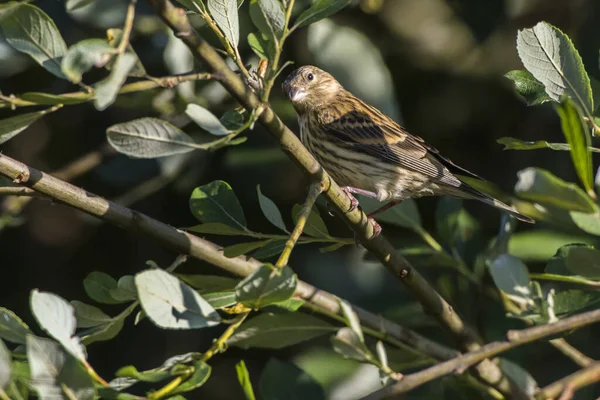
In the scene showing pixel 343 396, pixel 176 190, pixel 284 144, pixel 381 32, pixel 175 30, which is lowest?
pixel 343 396

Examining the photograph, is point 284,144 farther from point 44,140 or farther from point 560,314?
point 44,140

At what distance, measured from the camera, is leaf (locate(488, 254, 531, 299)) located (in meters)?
2.55

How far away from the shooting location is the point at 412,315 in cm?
397

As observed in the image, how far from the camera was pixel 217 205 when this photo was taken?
8.27 feet

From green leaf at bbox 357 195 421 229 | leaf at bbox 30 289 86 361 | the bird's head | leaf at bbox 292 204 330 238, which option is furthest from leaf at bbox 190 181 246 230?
the bird's head

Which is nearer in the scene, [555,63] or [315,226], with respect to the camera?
[555,63]

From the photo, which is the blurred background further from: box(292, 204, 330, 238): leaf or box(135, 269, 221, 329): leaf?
box(135, 269, 221, 329): leaf

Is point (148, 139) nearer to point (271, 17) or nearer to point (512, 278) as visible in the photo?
point (271, 17)

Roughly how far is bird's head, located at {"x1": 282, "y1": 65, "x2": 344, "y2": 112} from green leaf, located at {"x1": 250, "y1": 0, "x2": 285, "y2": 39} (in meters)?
2.28

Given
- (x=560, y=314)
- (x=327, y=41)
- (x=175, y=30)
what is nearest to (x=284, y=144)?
(x=175, y=30)

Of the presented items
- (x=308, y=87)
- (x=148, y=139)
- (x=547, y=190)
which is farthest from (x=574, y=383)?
(x=308, y=87)

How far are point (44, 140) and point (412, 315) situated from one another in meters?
2.63

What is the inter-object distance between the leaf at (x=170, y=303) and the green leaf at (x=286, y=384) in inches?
33.3

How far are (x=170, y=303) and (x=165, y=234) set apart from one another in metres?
0.60
